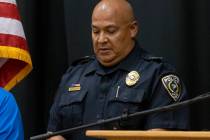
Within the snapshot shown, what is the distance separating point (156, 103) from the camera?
2.29 metres

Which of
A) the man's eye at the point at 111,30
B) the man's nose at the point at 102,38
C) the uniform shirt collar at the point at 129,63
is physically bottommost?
the uniform shirt collar at the point at 129,63

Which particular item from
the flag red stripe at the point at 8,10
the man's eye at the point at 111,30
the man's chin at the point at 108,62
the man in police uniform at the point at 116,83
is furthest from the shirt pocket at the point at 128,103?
the flag red stripe at the point at 8,10

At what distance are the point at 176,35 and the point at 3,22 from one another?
0.93 meters

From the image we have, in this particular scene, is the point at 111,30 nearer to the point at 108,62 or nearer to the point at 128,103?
the point at 108,62

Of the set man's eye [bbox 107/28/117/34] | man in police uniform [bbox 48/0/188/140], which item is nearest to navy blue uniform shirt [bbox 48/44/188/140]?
man in police uniform [bbox 48/0/188/140]

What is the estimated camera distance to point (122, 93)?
2.39 meters

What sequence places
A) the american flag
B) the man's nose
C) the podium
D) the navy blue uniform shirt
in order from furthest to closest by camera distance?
1. the american flag
2. the man's nose
3. the navy blue uniform shirt
4. the podium

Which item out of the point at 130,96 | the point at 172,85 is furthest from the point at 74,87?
the point at 172,85

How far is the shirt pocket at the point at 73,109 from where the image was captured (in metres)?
2.46

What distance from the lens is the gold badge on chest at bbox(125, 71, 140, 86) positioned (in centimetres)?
239

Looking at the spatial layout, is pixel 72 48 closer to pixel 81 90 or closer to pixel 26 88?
pixel 26 88

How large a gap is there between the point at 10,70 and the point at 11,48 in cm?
14

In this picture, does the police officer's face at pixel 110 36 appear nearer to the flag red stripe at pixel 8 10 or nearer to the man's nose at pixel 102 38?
the man's nose at pixel 102 38

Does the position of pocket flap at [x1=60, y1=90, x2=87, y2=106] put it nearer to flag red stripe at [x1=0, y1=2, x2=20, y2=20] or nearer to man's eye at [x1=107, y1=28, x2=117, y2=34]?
man's eye at [x1=107, y1=28, x2=117, y2=34]
